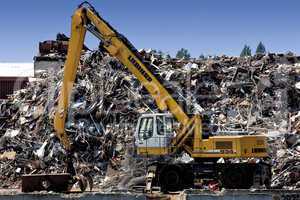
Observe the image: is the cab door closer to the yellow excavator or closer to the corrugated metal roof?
the yellow excavator

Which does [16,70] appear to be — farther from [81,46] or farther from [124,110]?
[81,46]

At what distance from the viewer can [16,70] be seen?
1591 inches

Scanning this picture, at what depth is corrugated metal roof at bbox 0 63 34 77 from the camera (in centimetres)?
3880

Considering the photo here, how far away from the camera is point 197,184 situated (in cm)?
1709

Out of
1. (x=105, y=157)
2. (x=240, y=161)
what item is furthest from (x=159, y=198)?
(x=105, y=157)

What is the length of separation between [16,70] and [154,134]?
1002 inches

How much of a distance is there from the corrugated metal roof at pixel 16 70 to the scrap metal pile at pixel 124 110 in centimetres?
1113

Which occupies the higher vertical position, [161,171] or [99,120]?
[99,120]

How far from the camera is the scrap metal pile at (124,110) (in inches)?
831

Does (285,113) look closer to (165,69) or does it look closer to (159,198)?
(165,69)

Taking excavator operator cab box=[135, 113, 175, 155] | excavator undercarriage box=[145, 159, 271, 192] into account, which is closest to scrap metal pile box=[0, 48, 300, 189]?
excavator operator cab box=[135, 113, 175, 155]

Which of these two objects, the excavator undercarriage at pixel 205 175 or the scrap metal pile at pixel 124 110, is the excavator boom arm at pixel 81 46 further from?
the excavator undercarriage at pixel 205 175

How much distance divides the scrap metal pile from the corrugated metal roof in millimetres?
11130

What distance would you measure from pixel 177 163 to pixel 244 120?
257 inches
